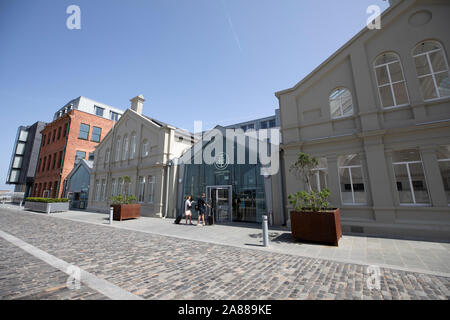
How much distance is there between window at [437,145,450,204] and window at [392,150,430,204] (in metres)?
0.57

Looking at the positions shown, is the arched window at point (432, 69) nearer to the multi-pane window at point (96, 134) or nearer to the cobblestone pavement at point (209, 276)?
the cobblestone pavement at point (209, 276)

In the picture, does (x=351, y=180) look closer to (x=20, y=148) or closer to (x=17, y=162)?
(x=17, y=162)

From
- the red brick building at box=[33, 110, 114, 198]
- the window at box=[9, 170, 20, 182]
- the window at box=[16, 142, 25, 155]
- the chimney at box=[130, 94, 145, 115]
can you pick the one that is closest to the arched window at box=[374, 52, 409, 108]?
the chimney at box=[130, 94, 145, 115]

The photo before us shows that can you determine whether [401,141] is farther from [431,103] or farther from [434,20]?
[434,20]

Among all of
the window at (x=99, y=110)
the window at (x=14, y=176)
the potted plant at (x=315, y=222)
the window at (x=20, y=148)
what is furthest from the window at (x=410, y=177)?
the window at (x=20, y=148)

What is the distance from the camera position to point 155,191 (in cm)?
1559

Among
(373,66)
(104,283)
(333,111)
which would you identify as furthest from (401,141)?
(104,283)

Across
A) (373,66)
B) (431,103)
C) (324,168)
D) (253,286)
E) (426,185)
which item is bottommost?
(253,286)

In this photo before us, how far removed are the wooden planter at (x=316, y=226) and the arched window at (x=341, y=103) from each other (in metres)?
5.61

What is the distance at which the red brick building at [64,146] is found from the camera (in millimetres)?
26633

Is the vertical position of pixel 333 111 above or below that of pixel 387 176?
above

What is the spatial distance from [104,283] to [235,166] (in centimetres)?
1009

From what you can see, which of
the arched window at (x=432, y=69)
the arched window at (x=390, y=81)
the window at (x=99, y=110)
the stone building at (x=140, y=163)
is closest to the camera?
the arched window at (x=432, y=69)

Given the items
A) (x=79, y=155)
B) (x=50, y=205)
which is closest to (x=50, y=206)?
(x=50, y=205)
